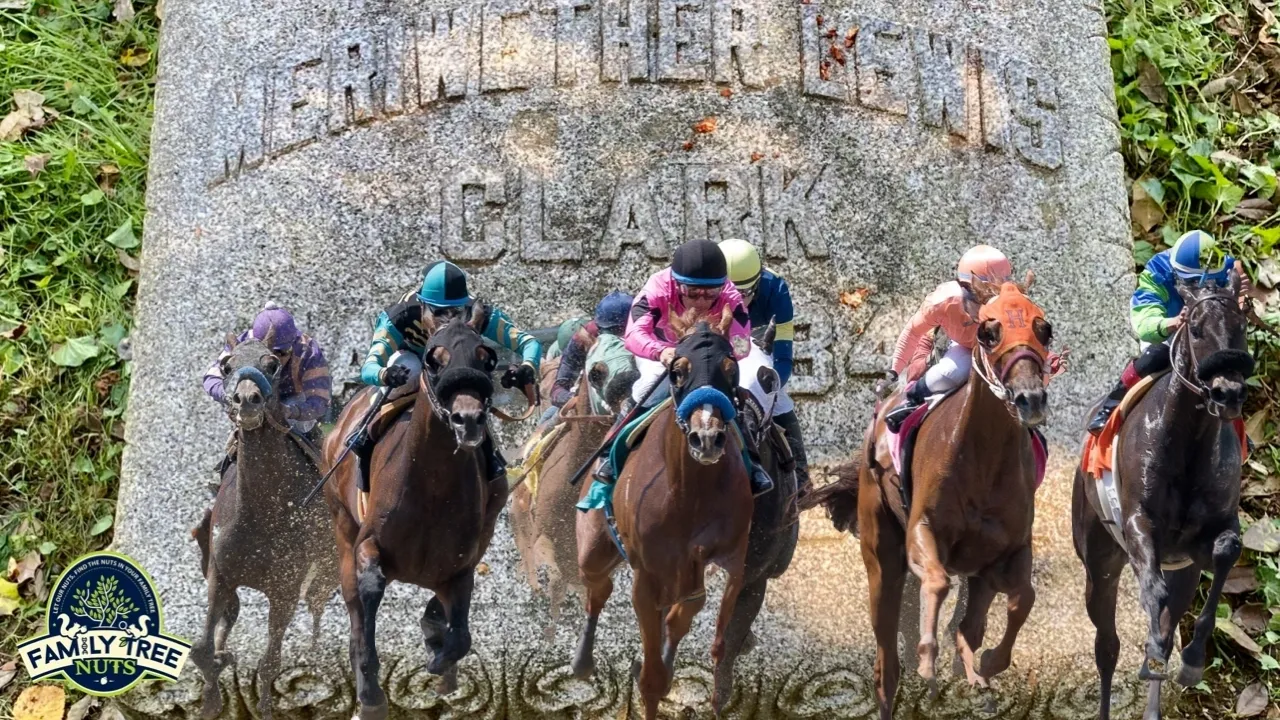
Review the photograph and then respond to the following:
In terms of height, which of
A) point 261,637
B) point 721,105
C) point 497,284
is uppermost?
point 721,105

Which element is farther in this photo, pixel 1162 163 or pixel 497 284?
pixel 1162 163

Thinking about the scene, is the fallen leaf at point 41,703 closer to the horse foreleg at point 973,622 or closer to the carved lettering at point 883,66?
the horse foreleg at point 973,622

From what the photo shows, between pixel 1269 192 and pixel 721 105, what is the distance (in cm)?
341

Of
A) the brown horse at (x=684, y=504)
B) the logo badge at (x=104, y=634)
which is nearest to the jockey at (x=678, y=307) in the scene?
the brown horse at (x=684, y=504)

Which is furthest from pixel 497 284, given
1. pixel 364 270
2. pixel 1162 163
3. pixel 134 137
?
pixel 1162 163

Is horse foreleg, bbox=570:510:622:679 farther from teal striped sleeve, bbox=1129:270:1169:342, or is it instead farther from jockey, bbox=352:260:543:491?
teal striped sleeve, bbox=1129:270:1169:342

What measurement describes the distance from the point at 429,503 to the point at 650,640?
42.4 inches

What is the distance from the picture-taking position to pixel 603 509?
7.25 metres

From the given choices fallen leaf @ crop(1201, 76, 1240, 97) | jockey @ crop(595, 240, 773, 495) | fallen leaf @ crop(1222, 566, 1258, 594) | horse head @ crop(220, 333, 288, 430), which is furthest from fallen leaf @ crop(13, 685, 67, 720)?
fallen leaf @ crop(1201, 76, 1240, 97)

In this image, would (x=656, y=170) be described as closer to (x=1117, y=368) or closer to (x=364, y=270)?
(x=364, y=270)

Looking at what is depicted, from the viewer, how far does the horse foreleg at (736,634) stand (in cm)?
768

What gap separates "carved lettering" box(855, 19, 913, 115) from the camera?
357 inches

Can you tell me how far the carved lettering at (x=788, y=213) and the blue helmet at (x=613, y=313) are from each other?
117 cm

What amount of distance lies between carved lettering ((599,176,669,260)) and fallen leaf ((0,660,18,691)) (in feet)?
11.9
